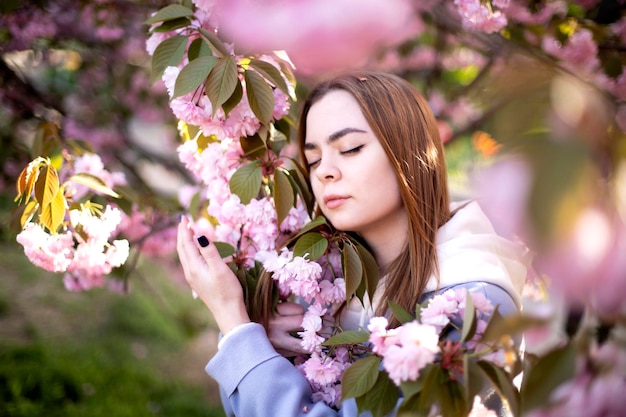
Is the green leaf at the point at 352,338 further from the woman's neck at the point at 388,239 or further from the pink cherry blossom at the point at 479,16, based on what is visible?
the pink cherry blossom at the point at 479,16

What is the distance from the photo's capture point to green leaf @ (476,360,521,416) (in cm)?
79

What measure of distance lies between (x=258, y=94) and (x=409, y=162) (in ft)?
1.23

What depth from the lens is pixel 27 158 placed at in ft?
8.36

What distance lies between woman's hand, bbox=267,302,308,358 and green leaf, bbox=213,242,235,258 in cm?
17

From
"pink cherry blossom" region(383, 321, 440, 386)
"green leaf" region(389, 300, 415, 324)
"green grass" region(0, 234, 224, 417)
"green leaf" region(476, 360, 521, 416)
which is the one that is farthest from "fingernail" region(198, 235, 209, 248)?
"green grass" region(0, 234, 224, 417)

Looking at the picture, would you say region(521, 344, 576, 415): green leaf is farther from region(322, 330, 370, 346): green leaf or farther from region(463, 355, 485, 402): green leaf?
region(322, 330, 370, 346): green leaf

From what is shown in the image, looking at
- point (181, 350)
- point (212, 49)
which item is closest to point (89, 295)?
point (181, 350)

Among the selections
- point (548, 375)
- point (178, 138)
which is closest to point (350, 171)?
point (548, 375)

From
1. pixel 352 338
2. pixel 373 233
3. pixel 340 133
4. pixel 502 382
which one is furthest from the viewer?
pixel 373 233

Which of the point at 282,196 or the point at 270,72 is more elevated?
the point at 270,72

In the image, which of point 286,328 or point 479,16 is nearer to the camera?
point 286,328

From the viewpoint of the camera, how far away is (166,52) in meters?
1.36

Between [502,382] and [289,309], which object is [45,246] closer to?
[289,309]

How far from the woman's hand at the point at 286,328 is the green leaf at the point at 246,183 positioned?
0.29 m
